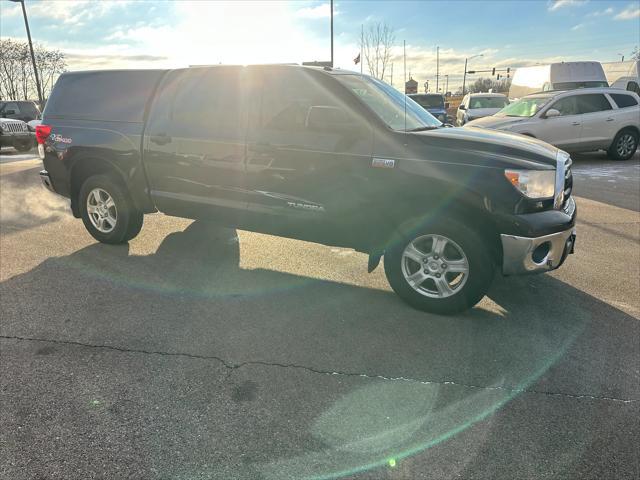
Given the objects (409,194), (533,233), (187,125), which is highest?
(187,125)

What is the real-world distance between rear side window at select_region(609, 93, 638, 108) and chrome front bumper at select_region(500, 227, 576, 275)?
35.6 ft

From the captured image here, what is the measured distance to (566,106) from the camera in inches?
464

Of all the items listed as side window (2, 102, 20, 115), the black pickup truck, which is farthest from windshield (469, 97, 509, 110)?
side window (2, 102, 20, 115)

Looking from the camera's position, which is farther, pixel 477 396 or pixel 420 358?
pixel 420 358

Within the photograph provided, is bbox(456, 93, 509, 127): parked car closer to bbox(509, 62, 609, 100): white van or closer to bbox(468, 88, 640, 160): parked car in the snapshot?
bbox(509, 62, 609, 100): white van

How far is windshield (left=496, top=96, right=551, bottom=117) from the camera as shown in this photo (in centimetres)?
1198

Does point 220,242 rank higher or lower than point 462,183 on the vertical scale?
lower

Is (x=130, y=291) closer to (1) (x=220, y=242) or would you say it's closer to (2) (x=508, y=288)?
(1) (x=220, y=242)

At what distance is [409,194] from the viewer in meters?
3.62

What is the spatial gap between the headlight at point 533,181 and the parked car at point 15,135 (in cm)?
1775

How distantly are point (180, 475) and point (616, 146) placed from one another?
13590 mm

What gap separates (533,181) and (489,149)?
392mm

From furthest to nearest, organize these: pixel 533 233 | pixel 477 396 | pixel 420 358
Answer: pixel 533 233, pixel 420 358, pixel 477 396

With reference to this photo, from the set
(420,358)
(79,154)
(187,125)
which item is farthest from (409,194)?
(79,154)
